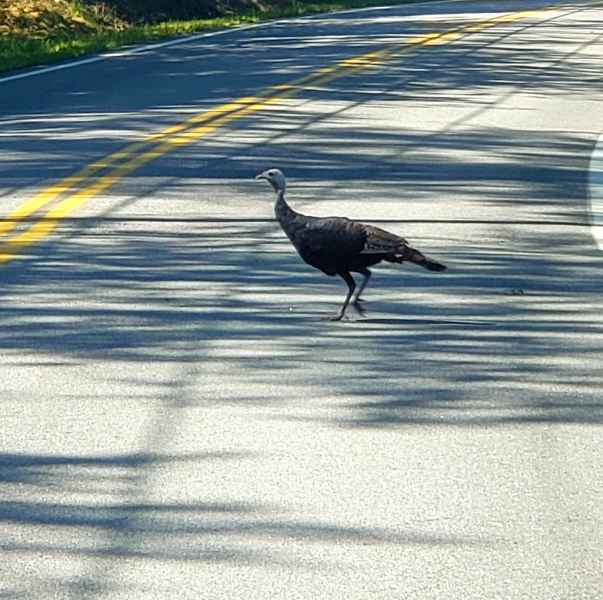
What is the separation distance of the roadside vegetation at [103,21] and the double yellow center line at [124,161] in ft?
13.3

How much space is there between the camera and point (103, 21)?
32.8 m

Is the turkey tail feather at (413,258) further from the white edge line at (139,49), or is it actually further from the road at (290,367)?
the white edge line at (139,49)

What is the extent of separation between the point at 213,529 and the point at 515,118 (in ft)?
45.5

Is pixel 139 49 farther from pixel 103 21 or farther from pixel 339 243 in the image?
pixel 339 243

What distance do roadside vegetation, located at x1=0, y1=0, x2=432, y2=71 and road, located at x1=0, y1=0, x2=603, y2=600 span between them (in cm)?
817

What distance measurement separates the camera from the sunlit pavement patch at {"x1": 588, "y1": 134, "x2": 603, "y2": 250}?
12.7m

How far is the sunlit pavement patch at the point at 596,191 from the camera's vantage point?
12698 millimetres

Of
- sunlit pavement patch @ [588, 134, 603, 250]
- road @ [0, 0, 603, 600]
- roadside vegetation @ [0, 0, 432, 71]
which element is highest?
road @ [0, 0, 603, 600]

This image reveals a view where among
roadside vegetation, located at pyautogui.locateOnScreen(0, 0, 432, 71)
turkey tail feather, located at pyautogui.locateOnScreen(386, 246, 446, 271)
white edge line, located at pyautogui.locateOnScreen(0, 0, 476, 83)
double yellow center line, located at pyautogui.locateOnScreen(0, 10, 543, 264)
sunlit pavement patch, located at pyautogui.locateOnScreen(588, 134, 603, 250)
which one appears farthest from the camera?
roadside vegetation, located at pyautogui.locateOnScreen(0, 0, 432, 71)

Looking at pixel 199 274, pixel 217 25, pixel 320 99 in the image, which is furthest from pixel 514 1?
pixel 199 274

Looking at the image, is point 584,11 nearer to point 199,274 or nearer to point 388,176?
point 388,176

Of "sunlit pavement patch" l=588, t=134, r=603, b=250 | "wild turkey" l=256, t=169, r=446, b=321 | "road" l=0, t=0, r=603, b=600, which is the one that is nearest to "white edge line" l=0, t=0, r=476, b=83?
"road" l=0, t=0, r=603, b=600

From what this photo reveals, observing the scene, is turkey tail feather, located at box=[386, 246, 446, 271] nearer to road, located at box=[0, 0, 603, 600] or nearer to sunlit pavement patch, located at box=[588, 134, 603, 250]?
road, located at box=[0, 0, 603, 600]

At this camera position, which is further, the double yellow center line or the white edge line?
the white edge line
